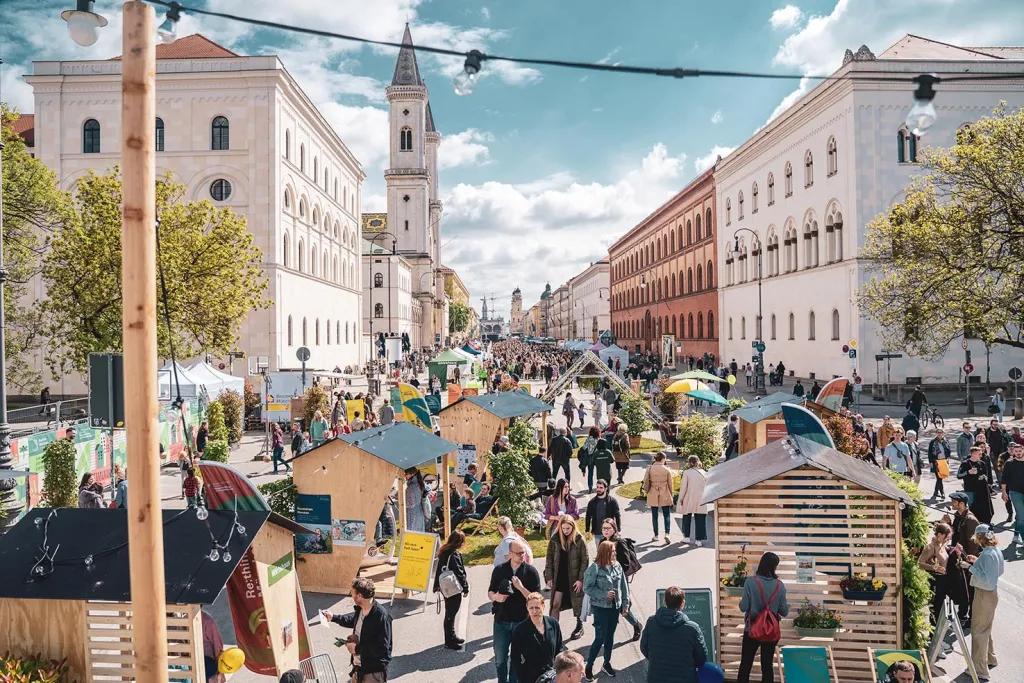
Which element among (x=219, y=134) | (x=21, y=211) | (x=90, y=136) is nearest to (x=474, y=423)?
(x=21, y=211)

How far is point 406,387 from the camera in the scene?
21375mm

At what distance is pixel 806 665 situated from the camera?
6.77 metres

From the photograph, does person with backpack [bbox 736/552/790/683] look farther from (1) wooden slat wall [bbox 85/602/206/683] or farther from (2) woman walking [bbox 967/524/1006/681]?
(1) wooden slat wall [bbox 85/602/206/683]

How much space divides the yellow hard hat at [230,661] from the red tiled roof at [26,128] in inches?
2162

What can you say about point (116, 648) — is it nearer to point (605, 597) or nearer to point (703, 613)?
point (605, 597)

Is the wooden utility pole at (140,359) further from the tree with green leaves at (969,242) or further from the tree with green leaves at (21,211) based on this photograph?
the tree with green leaves at (969,242)

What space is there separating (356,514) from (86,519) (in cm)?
503

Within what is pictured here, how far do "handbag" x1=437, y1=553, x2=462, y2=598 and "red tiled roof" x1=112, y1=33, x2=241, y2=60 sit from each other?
4189 cm

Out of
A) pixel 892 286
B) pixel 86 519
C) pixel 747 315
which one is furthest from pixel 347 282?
pixel 86 519

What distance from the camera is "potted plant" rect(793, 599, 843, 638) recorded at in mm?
7574

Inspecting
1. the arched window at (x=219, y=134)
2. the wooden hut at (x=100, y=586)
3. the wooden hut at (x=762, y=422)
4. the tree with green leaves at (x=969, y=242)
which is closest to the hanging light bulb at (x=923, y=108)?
the wooden hut at (x=100, y=586)

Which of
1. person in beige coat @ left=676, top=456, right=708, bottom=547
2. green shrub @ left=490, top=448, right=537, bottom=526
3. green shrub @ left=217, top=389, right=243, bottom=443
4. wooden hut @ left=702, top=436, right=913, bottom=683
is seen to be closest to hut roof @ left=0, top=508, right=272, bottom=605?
wooden hut @ left=702, top=436, right=913, bottom=683

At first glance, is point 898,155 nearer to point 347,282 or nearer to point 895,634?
point 895,634

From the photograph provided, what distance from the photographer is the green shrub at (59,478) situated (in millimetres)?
14742
